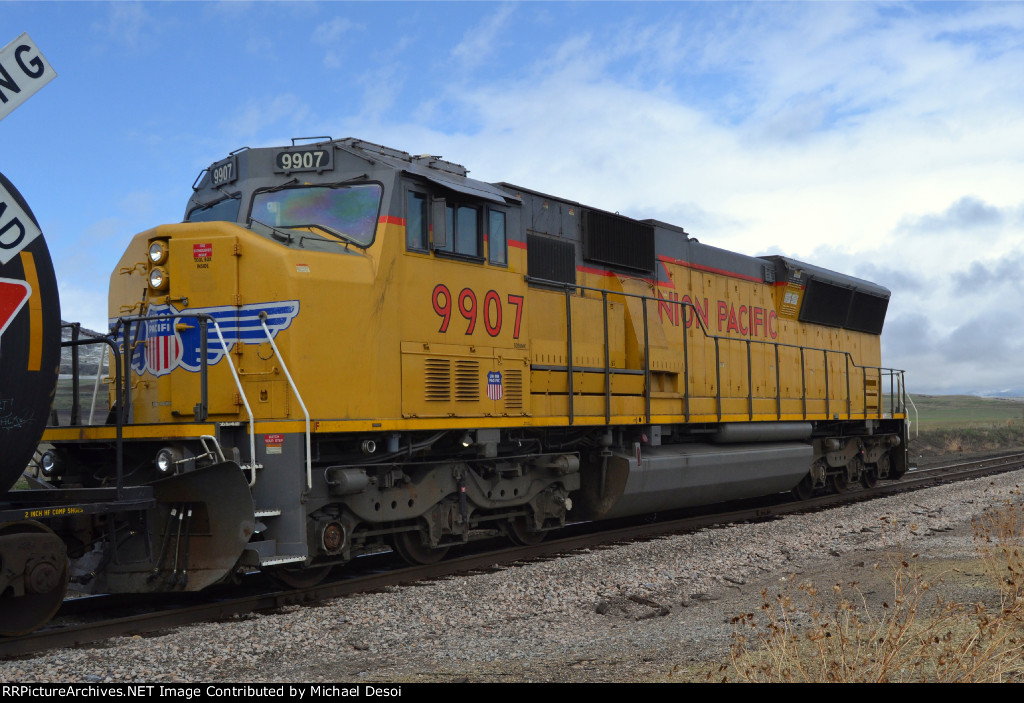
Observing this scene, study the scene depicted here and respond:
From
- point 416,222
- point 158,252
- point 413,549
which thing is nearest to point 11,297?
point 158,252

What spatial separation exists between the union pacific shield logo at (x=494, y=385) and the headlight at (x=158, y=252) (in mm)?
3236

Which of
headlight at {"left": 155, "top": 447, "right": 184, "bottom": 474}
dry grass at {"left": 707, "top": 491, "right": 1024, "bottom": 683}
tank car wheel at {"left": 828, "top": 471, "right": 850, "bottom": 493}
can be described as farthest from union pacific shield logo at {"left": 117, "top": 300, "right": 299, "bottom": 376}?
tank car wheel at {"left": 828, "top": 471, "right": 850, "bottom": 493}

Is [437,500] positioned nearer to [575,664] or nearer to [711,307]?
[575,664]

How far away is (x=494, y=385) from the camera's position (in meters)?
9.18

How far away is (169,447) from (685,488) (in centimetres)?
703

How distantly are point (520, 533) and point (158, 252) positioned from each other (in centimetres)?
484

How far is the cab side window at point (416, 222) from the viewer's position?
27.3 feet

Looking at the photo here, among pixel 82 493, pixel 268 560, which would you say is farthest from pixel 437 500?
pixel 82 493

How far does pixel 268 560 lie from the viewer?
273 inches

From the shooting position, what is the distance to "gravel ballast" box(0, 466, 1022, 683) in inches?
208

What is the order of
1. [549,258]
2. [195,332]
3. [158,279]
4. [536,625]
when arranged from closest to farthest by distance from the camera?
[536,625]
[195,332]
[158,279]
[549,258]

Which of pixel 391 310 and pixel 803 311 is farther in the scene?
pixel 803 311

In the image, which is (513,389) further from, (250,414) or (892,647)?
(892,647)

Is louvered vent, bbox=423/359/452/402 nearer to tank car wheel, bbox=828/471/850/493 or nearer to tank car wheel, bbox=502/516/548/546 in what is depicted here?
tank car wheel, bbox=502/516/548/546
